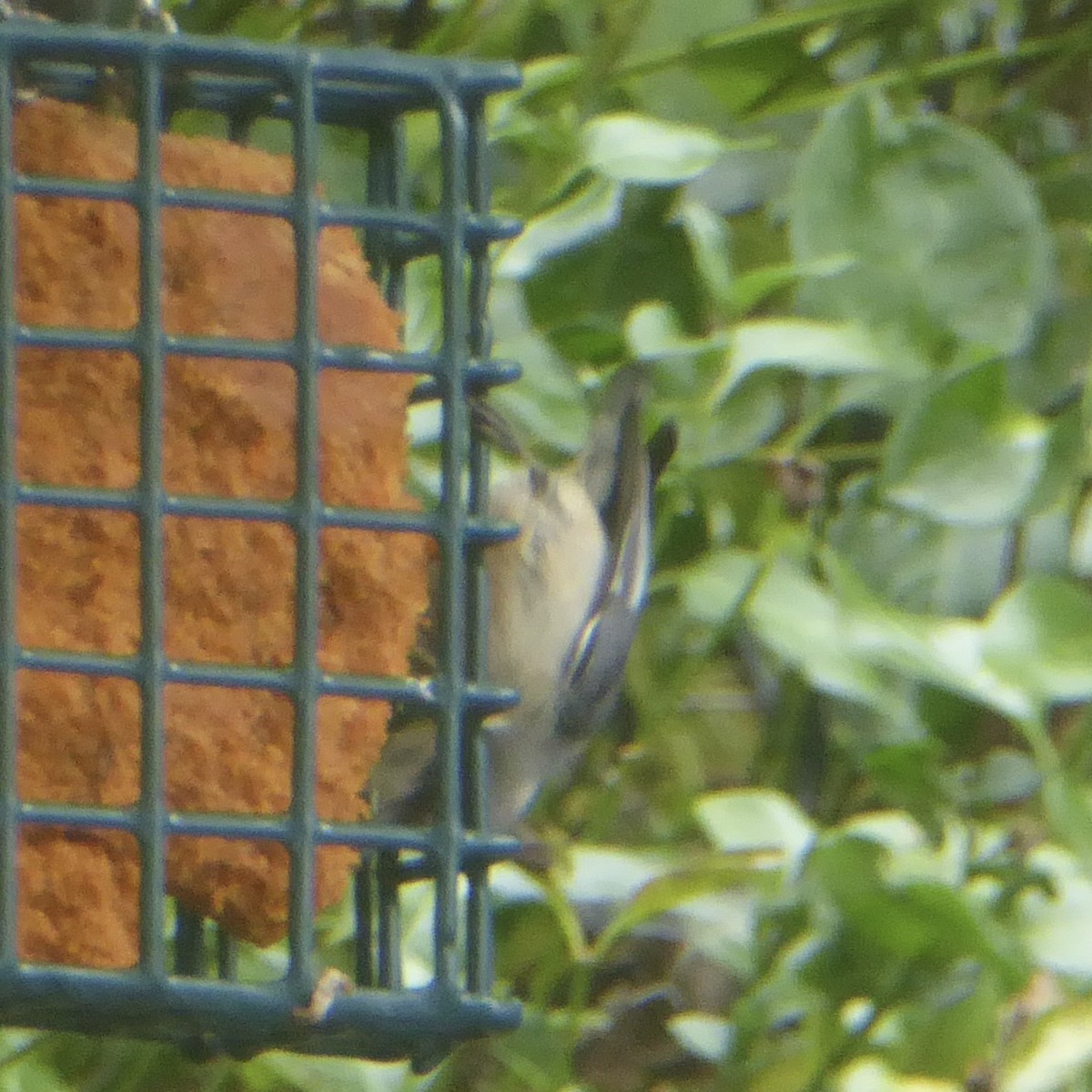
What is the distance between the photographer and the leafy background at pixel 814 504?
4.40 feet

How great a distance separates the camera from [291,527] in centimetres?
87

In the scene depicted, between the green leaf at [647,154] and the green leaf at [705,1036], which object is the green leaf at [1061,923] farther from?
the green leaf at [647,154]

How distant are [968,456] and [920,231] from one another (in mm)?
161

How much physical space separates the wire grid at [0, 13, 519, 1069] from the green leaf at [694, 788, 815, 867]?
54 centimetres

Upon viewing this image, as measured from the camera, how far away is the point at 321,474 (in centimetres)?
91

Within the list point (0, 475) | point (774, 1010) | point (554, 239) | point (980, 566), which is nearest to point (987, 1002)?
point (774, 1010)

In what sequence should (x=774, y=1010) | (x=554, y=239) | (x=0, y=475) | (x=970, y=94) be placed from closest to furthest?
(x=0, y=475)
(x=554, y=239)
(x=774, y=1010)
(x=970, y=94)

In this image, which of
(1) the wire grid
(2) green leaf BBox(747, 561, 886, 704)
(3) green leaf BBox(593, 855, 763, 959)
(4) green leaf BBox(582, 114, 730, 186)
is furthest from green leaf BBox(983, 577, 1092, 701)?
(1) the wire grid

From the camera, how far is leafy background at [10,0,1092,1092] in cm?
134

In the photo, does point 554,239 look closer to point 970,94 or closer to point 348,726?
point 348,726

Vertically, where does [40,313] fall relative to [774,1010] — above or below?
above

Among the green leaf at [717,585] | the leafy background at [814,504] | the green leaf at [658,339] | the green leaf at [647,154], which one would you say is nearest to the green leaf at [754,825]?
the leafy background at [814,504]

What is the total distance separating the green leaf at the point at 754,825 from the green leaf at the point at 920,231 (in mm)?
360

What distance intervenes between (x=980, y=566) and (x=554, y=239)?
1.80 ft
